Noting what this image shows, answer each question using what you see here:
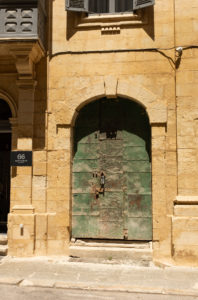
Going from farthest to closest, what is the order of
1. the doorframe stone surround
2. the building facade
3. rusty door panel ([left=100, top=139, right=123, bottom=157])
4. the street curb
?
rusty door panel ([left=100, top=139, right=123, bottom=157]), the building facade, the doorframe stone surround, the street curb

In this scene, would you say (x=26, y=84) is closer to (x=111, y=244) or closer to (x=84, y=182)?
(x=84, y=182)

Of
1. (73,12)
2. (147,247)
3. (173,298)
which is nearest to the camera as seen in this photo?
(173,298)

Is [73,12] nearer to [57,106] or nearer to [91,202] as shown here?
[57,106]

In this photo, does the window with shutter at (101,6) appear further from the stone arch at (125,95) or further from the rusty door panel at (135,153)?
the rusty door panel at (135,153)

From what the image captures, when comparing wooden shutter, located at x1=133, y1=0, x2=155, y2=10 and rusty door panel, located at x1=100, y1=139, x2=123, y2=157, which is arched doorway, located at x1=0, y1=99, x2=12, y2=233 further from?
wooden shutter, located at x1=133, y1=0, x2=155, y2=10

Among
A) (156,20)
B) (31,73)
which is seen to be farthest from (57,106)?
(156,20)

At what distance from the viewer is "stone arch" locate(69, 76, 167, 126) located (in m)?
8.23

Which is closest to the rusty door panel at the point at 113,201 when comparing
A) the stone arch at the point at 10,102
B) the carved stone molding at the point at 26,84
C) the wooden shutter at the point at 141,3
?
the stone arch at the point at 10,102

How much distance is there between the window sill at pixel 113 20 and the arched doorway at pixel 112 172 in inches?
72.7

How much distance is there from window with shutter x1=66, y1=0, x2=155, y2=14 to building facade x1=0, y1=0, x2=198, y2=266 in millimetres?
26

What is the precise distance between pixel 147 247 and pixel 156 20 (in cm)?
551

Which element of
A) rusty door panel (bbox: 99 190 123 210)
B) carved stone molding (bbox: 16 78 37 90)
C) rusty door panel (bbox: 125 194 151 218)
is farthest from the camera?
carved stone molding (bbox: 16 78 37 90)

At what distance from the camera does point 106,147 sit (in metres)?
8.57

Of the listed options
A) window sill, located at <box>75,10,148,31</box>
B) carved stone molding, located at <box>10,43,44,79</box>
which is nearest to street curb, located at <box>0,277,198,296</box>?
carved stone molding, located at <box>10,43,44,79</box>
